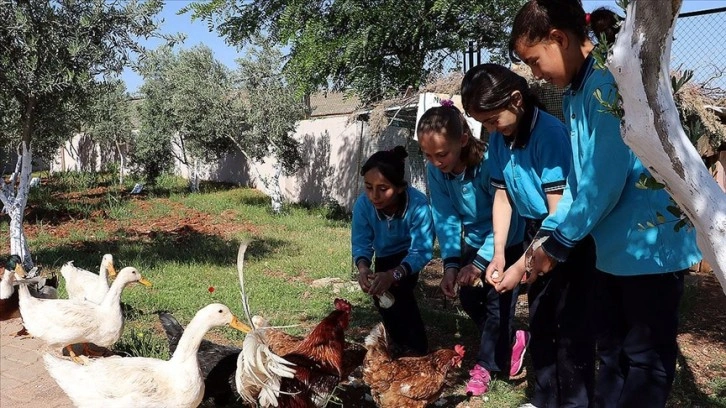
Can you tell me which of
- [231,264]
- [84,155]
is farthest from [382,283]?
[84,155]

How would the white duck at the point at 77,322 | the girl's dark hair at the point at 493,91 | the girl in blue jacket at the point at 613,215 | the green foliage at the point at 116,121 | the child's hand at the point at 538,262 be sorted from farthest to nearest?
the green foliage at the point at 116,121, the white duck at the point at 77,322, the girl's dark hair at the point at 493,91, the child's hand at the point at 538,262, the girl in blue jacket at the point at 613,215

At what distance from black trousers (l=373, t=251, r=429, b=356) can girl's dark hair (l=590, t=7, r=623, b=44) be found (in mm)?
2090

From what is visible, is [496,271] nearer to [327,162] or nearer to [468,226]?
[468,226]

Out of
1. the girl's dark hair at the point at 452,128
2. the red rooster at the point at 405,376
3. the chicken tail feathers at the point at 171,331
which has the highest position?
the girl's dark hair at the point at 452,128

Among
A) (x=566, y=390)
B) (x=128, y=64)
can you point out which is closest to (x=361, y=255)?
(x=566, y=390)

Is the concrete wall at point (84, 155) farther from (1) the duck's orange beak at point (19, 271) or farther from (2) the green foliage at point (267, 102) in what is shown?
(1) the duck's orange beak at point (19, 271)

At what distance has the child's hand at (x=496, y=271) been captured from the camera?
2.79 metres

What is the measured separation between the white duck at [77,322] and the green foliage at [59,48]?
344 cm

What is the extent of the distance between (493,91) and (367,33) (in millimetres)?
4889

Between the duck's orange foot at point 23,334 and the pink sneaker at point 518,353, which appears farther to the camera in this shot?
the duck's orange foot at point 23,334

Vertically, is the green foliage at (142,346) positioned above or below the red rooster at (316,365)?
below

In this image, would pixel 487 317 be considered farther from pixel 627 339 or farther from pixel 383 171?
pixel 627 339

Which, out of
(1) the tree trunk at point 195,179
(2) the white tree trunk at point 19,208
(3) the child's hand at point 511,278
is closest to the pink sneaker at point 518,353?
(3) the child's hand at point 511,278

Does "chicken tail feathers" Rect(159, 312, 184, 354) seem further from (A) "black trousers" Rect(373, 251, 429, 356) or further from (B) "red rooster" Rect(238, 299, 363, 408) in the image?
(A) "black trousers" Rect(373, 251, 429, 356)
